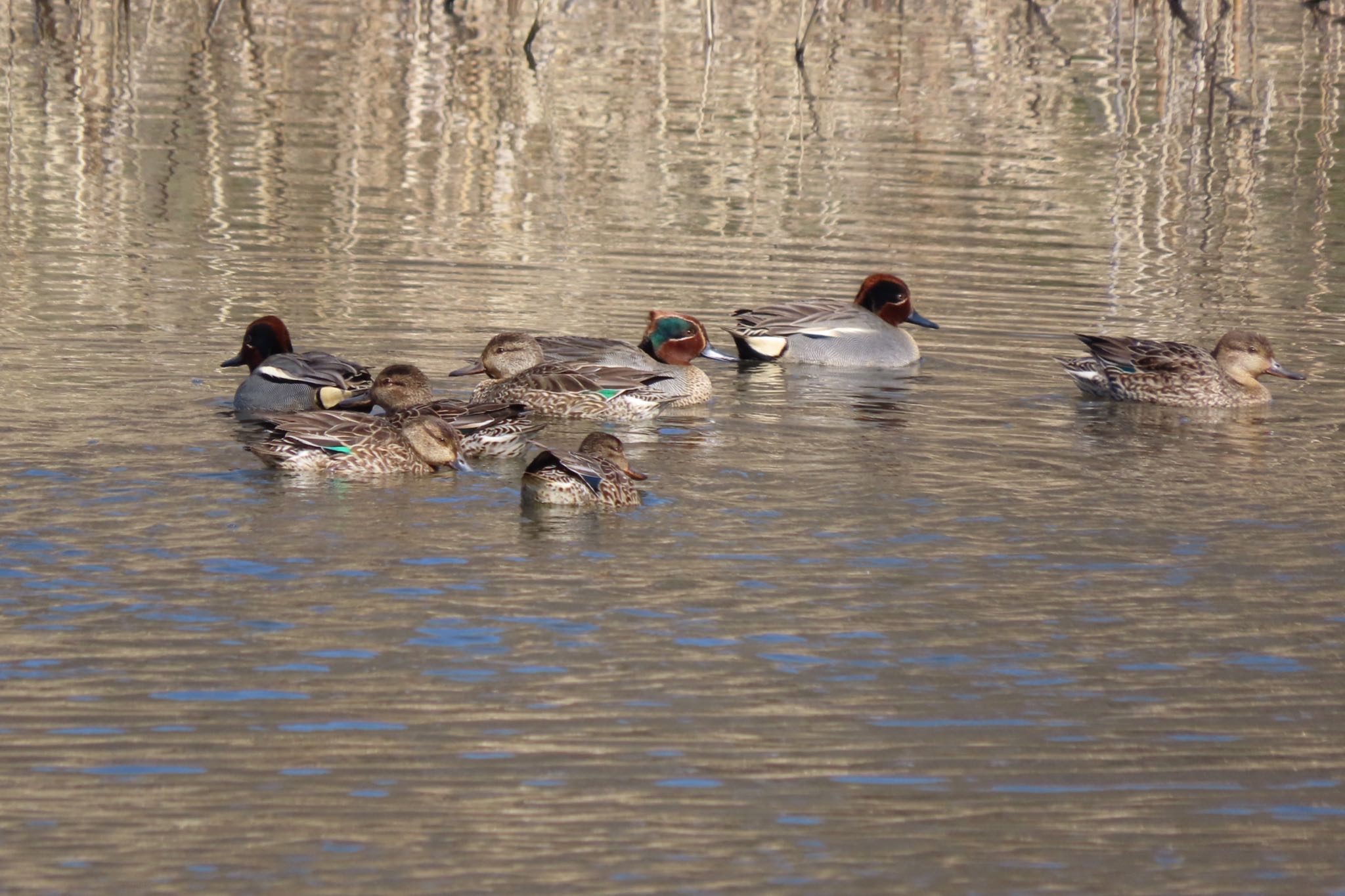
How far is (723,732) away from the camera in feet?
20.7

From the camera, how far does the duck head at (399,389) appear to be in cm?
1048

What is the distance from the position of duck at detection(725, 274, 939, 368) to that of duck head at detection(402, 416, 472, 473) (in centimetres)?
396

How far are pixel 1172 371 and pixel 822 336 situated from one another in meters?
2.54

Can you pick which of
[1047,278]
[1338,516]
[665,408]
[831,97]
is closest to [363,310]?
[665,408]

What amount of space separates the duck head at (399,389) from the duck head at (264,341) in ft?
3.00

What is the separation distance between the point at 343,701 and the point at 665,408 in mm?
5786

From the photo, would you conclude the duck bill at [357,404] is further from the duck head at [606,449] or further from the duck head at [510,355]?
the duck head at [606,449]

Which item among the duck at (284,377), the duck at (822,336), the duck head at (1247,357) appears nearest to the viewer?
the duck at (284,377)

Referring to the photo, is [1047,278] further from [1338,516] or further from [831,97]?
[831,97]

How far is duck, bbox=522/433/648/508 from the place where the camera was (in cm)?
889

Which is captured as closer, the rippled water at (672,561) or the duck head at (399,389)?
the rippled water at (672,561)

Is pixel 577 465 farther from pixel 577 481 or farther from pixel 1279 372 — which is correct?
pixel 1279 372

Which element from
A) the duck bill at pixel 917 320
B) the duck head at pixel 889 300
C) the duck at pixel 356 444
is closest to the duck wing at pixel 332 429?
the duck at pixel 356 444

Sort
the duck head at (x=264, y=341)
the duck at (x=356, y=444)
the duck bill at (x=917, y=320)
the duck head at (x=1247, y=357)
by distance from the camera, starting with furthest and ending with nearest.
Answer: the duck bill at (x=917, y=320), the duck head at (x=1247, y=357), the duck head at (x=264, y=341), the duck at (x=356, y=444)
